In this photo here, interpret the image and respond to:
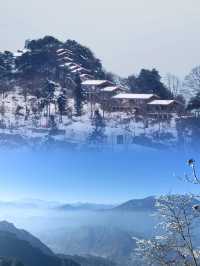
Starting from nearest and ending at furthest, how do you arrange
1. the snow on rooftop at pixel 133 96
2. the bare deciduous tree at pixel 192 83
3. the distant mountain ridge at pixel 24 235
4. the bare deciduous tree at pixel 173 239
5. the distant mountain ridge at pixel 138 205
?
the bare deciduous tree at pixel 173 239, the distant mountain ridge at pixel 138 205, the snow on rooftop at pixel 133 96, the bare deciduous tree at pixel 192 83, the distant mountain ridge at pixel 24 235

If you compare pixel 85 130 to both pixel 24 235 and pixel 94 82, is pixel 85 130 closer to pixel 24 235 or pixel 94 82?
pixel 94 82

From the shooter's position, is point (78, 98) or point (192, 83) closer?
point (78, 98)

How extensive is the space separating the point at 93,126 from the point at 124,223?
176 centimetres

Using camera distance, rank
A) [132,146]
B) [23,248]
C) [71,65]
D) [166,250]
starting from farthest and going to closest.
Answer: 1. [71,65]
2. [23,248]
3. [132,146]
4. [166,250]

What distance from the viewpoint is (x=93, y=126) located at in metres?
8.33

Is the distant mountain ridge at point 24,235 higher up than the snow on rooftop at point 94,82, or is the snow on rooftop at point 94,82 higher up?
the snow on rooftop at point 94,82

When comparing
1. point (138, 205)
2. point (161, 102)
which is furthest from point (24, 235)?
point (161, 102)

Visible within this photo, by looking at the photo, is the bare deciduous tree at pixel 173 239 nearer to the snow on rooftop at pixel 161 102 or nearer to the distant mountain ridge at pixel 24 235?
the snow on rooftop at pixel 161 102

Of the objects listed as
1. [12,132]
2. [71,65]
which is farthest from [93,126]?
[71,65]

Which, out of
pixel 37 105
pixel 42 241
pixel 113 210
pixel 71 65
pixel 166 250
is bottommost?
pixel 42 241

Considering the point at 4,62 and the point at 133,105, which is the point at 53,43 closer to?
the point at 4,62

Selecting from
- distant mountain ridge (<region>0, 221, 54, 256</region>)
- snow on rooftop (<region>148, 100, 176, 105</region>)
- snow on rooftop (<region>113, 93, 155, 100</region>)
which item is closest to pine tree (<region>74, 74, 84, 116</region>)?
snow on rooftop (<region>113, 93, 155, 100</region>)

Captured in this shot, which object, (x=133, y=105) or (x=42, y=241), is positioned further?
(x=42, y=241)

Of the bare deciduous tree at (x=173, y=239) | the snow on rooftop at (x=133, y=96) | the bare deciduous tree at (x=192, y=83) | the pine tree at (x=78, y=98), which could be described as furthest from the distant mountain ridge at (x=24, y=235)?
the bare deciduous tree at (x=173, y=239)
